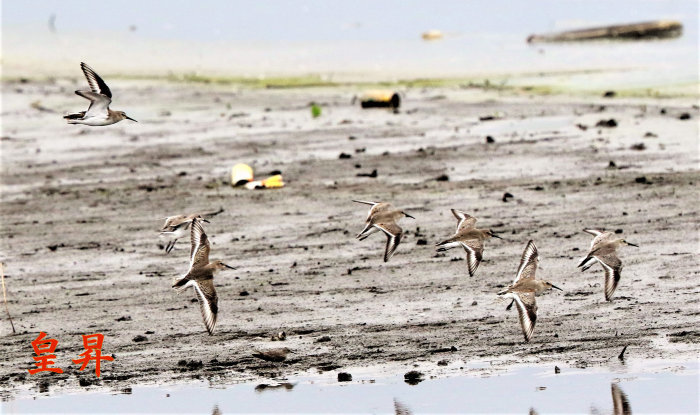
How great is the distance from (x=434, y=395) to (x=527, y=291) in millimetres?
1360

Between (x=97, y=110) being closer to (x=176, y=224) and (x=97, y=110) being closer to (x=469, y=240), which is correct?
(x=176, y=224)

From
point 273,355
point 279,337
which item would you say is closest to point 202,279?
point 273,355

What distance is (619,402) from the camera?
10156 millimetres

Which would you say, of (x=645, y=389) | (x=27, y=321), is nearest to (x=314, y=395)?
(x=645, y=389)

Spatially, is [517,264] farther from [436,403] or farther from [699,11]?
[699,11]

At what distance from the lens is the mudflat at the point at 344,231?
1170 cm

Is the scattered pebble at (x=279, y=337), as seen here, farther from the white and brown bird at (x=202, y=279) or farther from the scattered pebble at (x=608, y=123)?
the scattered pebble at (x=608, y=123)

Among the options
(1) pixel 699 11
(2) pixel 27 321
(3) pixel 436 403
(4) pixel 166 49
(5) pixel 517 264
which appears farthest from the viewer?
(1) pixel 699 11

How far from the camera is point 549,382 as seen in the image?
34.8 ft

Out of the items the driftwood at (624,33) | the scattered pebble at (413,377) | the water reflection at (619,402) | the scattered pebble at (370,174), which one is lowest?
the scattered pebble at (413,377)

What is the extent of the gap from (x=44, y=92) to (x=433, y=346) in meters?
19.6

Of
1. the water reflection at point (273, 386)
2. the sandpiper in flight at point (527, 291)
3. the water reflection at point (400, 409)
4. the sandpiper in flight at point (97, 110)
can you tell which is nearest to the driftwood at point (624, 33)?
the sandpiper in flight at point (527, 291)

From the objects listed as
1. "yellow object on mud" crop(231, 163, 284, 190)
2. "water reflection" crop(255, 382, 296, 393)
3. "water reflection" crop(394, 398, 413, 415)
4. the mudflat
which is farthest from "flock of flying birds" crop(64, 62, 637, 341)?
"yellow object on mud" crop(231, 163, 284, 190)

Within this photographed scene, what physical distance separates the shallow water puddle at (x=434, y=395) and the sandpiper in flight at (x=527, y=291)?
0.35 meters
